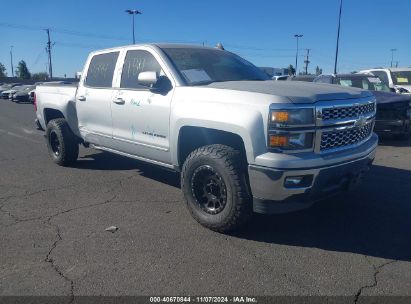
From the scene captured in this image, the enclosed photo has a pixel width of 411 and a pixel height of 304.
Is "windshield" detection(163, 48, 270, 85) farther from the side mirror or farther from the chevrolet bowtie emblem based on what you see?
the chevrolet bowtie emblem

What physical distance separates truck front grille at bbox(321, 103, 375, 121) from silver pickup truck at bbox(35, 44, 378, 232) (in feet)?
0.04

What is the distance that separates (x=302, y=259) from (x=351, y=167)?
1044 millimetres

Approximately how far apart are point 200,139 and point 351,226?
1.88 metres

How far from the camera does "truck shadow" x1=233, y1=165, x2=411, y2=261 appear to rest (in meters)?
3.71

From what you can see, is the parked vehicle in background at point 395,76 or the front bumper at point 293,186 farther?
the parked vehicle in background at point 395,76

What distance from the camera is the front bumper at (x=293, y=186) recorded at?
3424 mm

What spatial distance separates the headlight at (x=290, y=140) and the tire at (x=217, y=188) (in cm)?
46

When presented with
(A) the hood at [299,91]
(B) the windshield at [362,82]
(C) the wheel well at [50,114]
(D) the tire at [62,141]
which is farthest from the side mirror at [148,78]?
(B) the windshield at [362,82]

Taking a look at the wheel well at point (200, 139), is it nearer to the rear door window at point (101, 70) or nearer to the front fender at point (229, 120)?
the front fender at point (229, 120)

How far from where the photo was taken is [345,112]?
12.4 feet

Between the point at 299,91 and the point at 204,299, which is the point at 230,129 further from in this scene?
the point at 204,299

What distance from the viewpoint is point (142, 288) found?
299cm

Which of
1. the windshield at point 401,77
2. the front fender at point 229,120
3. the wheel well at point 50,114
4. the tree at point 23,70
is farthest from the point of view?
the tree at point 23,70

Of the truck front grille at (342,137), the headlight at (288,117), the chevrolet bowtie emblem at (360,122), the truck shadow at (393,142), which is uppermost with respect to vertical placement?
the headlight at (288,117)
